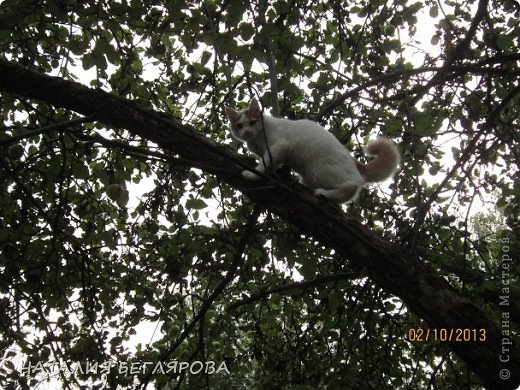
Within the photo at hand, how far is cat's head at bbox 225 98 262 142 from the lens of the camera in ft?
13.4

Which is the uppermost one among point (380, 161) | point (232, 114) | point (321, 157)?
point (232, 114)

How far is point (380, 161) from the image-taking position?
150 inches

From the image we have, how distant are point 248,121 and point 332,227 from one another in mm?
1960

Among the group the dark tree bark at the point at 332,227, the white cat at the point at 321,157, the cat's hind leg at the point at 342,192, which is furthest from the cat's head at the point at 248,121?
the dark tree bark at the point at 332,227

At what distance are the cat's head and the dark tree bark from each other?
4.26ft

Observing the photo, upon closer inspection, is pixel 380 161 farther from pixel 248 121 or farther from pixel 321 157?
pixel 248 121

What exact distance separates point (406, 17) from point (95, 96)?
2736mm

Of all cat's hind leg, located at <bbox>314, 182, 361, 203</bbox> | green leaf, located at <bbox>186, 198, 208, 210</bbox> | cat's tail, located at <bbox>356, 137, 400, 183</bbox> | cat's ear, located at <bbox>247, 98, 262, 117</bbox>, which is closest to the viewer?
green leaf, located at <bbox>186, 198, 208, 210</bbox>

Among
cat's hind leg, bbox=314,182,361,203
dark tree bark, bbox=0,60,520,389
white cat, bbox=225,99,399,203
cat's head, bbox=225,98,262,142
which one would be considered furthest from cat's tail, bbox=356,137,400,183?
dark tree bark, bbox=0,60,520,389

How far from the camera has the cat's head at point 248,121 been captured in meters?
4.08

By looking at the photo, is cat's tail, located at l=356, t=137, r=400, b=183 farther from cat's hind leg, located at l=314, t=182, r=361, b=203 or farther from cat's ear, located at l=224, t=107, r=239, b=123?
cat's ear, located at l=224, t=107, r=239, b=123

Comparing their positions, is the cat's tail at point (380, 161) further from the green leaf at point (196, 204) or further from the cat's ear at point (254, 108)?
the green leaf at point (196, 204)

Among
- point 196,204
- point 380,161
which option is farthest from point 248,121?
point 380,161

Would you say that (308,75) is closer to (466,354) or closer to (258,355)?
(258,355)
